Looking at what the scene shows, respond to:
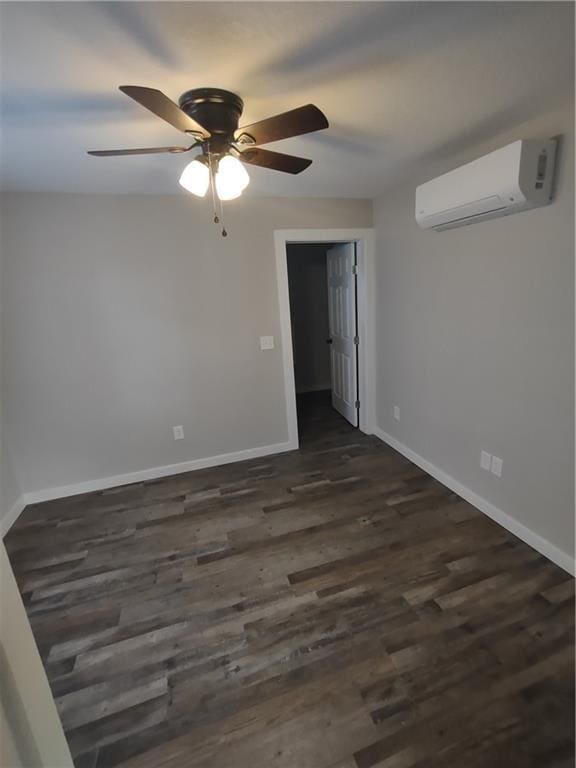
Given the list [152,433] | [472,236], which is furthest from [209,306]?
[472,236]

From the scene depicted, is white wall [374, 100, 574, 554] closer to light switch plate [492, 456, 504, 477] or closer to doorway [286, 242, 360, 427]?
light switch plate [492, 456, 504, 477]

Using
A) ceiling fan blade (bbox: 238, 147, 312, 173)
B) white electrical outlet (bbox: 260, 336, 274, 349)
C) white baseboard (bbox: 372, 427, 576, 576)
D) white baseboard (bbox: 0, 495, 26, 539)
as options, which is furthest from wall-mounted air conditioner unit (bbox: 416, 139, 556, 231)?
white baseboard (bbox: 0, 495, 26, 539)

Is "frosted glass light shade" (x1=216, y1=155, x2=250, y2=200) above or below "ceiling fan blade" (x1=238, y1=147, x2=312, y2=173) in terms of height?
below

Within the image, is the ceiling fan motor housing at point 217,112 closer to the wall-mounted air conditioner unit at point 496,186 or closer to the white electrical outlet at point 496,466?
the wall-mounted air conditioner unit at point 496,186

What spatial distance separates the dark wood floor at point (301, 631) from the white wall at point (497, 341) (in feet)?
1.27

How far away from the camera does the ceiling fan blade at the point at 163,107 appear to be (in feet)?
3.33

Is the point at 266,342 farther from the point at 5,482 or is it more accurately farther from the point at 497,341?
the point at 5,482

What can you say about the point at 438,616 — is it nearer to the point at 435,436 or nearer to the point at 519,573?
the point at 519,573

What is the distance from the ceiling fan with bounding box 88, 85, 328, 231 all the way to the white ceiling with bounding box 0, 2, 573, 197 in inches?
2.5

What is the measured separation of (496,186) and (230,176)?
1.38 meters

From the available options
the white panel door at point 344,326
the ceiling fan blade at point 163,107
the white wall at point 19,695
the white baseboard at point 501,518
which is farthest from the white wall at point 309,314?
the white wall at point 19,695

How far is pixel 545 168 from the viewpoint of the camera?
1.67 m

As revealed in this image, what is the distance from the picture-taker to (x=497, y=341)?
2.13 meters

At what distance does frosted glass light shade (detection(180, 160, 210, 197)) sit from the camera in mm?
1461
